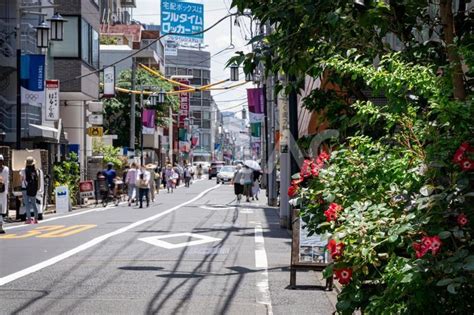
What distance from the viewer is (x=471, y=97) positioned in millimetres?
4574

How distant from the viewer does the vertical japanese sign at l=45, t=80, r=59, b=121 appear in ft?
95.8

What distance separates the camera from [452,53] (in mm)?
5074

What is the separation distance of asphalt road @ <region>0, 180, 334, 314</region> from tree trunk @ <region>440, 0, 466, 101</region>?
14.1 ft

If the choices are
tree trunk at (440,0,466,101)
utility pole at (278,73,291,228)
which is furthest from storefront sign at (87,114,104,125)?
tree trunk at (440,0,466,101)

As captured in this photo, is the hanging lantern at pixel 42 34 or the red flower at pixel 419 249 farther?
the hanging lantern at pixel 42 34

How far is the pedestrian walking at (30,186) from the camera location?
66.7ft

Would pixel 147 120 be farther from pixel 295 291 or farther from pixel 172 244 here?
pixel 295 291

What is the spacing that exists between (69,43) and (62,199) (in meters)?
10.3

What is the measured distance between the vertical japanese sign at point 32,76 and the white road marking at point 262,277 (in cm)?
1262

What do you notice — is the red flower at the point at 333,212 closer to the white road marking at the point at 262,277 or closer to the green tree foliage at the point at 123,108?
the white road marking at the point at 262,277

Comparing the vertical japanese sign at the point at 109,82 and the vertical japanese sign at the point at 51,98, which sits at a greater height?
the vertical japanese sign at the point at 109,82

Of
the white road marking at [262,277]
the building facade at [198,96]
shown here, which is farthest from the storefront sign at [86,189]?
the building facade at [198,96]

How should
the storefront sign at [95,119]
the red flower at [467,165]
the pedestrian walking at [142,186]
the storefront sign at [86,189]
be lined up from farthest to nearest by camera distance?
the storefront sign at [95,119]
the storefront sign at [86,189]
the pedestrian walking at [142,186]
the red flower at [467,165]

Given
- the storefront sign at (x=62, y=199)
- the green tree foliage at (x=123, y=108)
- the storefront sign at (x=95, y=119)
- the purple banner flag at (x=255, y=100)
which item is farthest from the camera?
the green tree foliage at (x=123, y=108)
